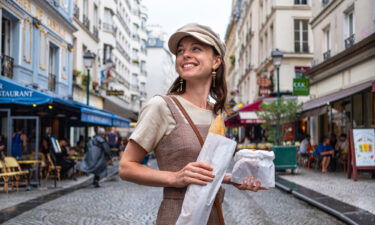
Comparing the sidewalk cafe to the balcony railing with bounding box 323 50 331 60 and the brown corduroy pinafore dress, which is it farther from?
the brown corduroy pinafore dress

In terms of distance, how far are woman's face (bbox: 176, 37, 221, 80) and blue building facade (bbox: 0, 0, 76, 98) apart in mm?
14891

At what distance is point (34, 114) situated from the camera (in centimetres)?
1781

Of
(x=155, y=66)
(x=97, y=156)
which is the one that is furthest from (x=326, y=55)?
(x=155, y=66)

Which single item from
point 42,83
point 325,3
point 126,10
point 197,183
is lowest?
point 197,183

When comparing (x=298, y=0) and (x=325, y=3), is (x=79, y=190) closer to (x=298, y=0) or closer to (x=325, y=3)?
(x=325, y=3)

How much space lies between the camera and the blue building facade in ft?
54.5

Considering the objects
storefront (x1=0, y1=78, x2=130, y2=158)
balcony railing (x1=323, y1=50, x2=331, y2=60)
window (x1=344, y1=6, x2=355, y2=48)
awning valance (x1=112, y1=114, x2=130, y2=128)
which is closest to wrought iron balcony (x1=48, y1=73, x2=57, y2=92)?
storefront (x1=0, y1=78, x2=130, y2=158)

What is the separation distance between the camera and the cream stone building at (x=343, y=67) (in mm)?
16219

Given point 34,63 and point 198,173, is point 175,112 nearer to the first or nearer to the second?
point 198,173

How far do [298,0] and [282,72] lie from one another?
195 inches

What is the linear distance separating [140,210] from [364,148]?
311 inches

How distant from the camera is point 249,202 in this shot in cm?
988

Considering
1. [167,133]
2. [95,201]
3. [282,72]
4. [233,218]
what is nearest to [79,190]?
[95,201]

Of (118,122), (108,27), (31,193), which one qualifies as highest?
(108,27)
